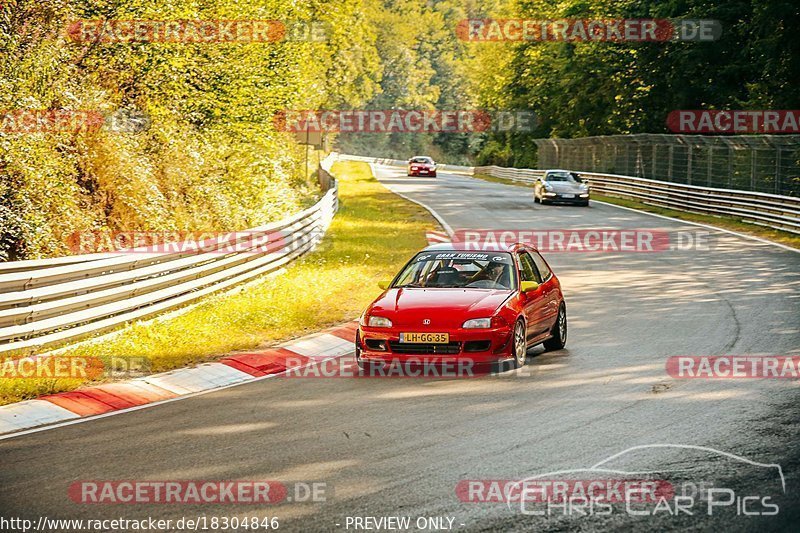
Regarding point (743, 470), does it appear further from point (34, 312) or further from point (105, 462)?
point (34, 312)

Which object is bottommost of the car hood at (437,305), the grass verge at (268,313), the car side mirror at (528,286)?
the grass verge at (268,313)

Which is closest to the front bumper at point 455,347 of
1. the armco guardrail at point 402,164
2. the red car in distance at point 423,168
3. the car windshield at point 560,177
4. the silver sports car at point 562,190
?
the silver sports car at point 562,190

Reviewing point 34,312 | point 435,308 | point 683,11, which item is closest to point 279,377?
point 435,308

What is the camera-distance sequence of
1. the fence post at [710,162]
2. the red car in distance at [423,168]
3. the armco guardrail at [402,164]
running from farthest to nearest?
the armco guardrail at [402,164] < the red car in distance at [423,168] < the fence post at [710,162]

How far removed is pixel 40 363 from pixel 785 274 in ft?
47.6

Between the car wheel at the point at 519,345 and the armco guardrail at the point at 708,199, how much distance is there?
17.9 meters

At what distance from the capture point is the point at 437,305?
11.8m

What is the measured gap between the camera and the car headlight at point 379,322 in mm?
A: 11555

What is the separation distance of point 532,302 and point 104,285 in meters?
5.12

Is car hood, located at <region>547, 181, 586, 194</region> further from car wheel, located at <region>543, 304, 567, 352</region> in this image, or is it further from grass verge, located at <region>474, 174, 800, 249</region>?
car wheel, located at <region>543, 304, 567, 352</region>

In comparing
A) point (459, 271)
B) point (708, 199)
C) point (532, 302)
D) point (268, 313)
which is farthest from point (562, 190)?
point (532, 302)

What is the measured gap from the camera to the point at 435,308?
11.7 metres

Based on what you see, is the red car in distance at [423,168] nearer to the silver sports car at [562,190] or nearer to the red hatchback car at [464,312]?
the silver sports car at [562,190]

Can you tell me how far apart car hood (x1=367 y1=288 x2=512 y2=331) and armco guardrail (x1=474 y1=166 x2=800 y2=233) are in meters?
18.0
